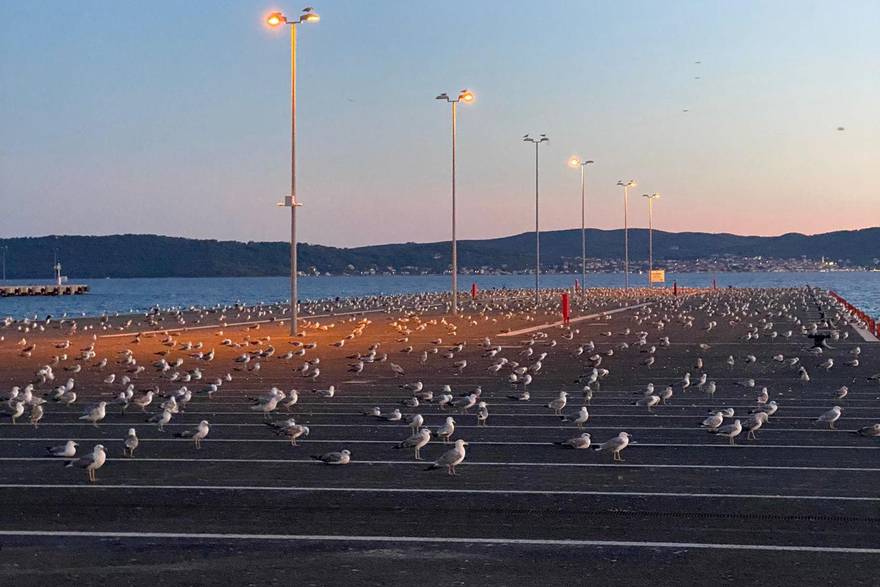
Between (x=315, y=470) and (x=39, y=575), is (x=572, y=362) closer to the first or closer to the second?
(x=315, y=470)

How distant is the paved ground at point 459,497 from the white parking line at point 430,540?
0.12ft

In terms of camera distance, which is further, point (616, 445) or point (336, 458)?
point (616, 445)

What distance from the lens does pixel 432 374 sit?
97.7 ft

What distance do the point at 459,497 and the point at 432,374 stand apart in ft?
55.0

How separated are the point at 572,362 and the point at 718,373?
4675 millimetres

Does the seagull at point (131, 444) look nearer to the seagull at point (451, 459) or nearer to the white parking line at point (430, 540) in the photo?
the seagull at point (451, 459)

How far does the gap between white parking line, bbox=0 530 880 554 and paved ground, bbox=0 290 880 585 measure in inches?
1.4

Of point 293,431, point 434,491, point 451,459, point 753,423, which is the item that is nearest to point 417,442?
point 451,459

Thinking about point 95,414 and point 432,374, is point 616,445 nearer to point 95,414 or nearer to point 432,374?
point 95,414

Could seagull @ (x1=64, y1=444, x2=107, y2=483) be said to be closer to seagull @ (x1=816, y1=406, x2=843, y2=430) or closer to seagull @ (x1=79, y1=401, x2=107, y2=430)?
seagull @ (x1=79, y1=401, x2=107, y2=430)

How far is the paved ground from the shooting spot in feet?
32.9

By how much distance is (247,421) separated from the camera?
20.2 m

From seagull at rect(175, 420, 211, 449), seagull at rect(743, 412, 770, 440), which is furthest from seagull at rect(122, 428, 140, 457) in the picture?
seagull at rect(743, 412, 770, 440)

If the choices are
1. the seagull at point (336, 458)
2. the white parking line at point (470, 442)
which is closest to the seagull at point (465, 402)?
the white parking line at point (470, 442)
